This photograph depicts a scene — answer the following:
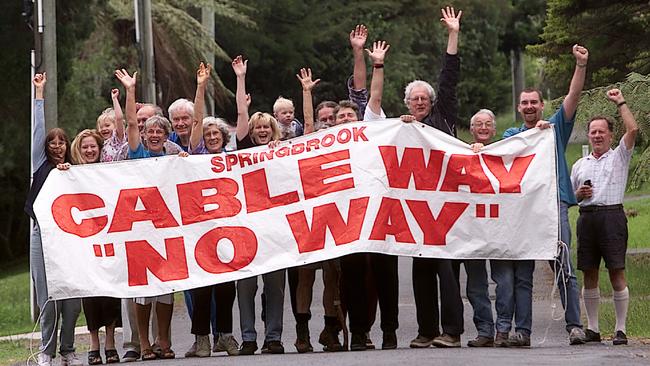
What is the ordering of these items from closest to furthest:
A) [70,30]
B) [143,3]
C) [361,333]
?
[361,333] → [143,3] → [70,30]

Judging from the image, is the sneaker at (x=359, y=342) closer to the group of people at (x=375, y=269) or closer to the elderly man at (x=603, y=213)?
the group of people at (x=375, y=269)

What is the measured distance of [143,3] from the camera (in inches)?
981

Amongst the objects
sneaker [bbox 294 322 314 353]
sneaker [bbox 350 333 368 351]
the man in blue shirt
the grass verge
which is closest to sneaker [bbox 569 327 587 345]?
the man in blue shirt

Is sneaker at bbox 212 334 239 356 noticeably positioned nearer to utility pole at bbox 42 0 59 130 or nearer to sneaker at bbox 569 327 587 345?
sneaker at bbox 569 327 587 345

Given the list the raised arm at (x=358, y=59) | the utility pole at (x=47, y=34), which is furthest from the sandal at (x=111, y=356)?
the utility pole at (x=47, y=34)

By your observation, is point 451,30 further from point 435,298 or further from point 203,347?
point 203,347

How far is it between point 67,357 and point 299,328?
71.5 inches

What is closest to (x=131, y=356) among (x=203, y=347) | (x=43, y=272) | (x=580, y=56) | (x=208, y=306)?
(x=203, y=347)

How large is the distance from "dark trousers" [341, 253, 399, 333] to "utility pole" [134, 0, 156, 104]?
13809 mm

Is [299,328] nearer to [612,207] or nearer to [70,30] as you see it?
[612,207]

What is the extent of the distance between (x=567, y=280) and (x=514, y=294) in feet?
1.46

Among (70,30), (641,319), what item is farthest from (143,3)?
(641,319)

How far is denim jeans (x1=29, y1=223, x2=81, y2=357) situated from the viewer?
38.3 feet

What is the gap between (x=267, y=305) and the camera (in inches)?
456
